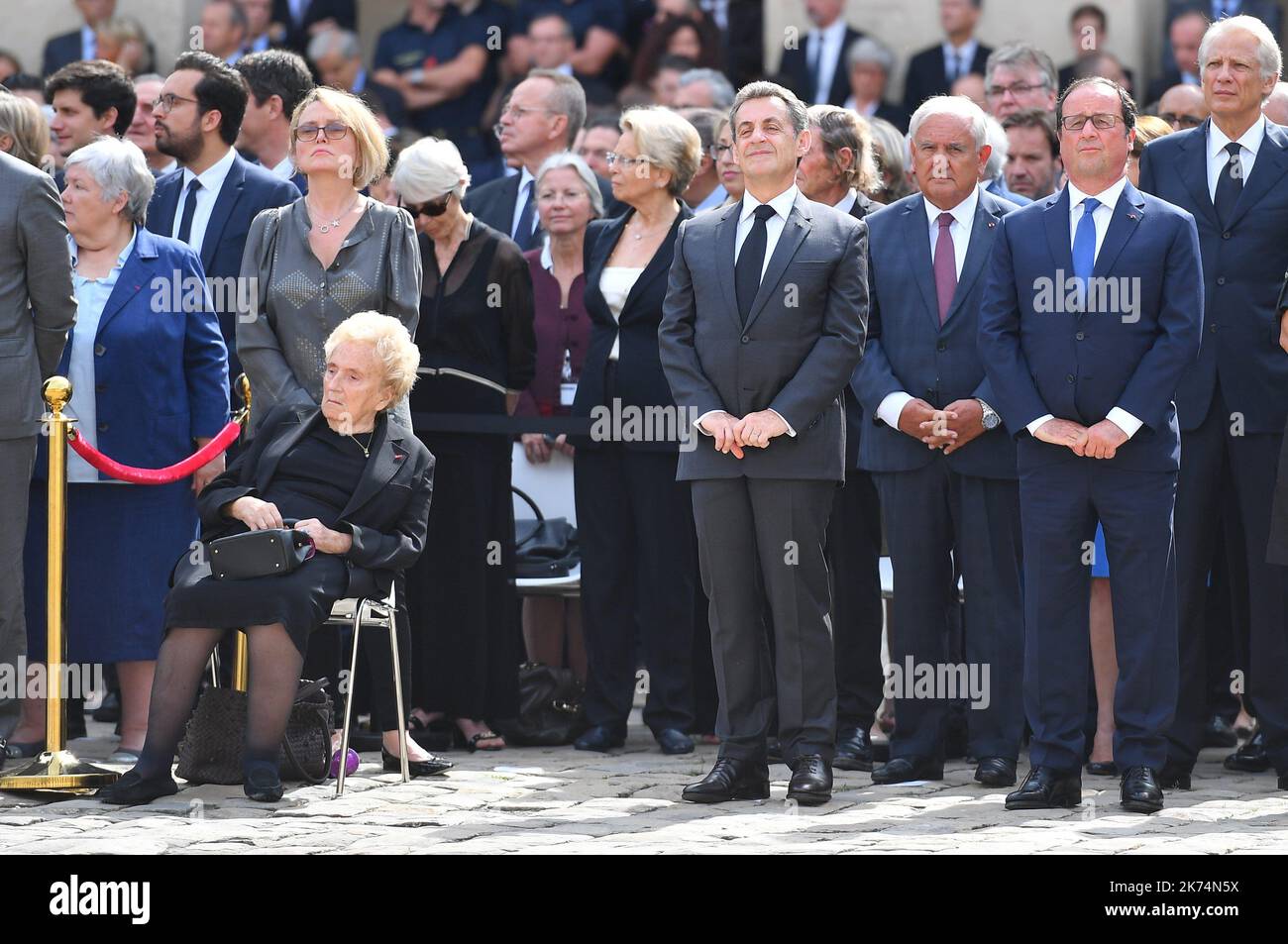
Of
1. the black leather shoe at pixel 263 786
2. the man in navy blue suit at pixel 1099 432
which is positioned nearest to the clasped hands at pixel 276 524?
the black leather shoe at pixel 263 786

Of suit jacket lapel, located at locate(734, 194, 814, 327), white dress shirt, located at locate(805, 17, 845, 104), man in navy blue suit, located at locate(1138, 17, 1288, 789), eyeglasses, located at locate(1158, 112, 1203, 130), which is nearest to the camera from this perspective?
suit jacket lapel, located at locate(734, 194, 814, 327)

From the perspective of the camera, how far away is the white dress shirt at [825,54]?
47.5 feet

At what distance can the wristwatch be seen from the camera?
8.27 meters

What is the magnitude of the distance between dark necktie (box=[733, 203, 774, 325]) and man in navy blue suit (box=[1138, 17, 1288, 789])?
1634mm

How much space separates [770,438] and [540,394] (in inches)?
99.6

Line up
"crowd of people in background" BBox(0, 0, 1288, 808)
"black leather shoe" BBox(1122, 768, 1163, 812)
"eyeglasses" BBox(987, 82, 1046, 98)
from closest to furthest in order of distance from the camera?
"black leather shoe" BBox(1122, 768, 1163, 812), "crowd of people in background" BBox(0, 0, 1288, 808), "eyeglasses" BBox(987, 82, 1046, 98)

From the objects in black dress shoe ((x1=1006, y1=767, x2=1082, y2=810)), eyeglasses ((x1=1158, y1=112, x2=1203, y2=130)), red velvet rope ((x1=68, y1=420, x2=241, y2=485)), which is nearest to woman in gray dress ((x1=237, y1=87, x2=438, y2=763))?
red velvet rope ((x1=68, y1=420, x2=241, y2=485))

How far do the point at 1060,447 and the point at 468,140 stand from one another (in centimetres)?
773

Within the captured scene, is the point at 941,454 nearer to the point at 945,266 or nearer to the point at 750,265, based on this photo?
the point at 945,266

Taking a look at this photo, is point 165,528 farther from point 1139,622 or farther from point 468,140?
point 468,140

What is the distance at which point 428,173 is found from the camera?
9195mm

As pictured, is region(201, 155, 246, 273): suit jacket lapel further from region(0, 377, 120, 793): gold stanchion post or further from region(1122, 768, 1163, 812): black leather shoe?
region(1122, 768, 1163, 812): black leather shoe

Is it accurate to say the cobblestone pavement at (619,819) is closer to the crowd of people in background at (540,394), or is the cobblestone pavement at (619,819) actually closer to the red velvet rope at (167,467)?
the crowd of people in background at (540,394)

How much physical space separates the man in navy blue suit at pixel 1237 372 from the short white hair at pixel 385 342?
9.43 feet
